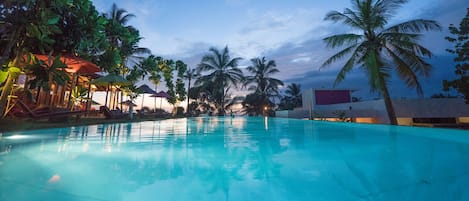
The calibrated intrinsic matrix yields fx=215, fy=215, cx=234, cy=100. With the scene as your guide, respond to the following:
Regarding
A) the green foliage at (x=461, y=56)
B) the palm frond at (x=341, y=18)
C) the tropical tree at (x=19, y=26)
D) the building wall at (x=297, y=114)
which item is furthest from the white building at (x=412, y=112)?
the tropical tree at (x=19, y=26)

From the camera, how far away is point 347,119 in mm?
15078

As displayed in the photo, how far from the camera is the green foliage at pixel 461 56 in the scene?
1076 cm

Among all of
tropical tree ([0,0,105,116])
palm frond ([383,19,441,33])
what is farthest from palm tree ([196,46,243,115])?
tropical tree ([0,0,105,116])

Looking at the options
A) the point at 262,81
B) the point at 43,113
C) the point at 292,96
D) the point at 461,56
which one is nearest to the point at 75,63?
the point at 43,113

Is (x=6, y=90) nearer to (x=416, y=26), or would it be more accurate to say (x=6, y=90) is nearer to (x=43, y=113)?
(x=43, y=113)

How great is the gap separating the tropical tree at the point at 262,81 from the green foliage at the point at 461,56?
14218 millimetres

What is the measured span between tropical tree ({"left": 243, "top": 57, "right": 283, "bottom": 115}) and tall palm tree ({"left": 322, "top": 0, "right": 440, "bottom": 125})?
13719 mm

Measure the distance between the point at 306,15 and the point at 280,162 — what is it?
20.3 meters

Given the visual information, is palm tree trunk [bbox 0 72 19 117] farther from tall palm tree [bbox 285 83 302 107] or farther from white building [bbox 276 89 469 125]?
tall palm tree [bbox 285 83 302 107]

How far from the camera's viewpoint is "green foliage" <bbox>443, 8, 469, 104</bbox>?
10758 mm

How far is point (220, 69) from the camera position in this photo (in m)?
22.8

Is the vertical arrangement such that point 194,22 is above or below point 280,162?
above

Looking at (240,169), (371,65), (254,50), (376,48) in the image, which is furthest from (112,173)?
(254,50)

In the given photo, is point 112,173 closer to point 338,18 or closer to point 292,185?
point 292,185
